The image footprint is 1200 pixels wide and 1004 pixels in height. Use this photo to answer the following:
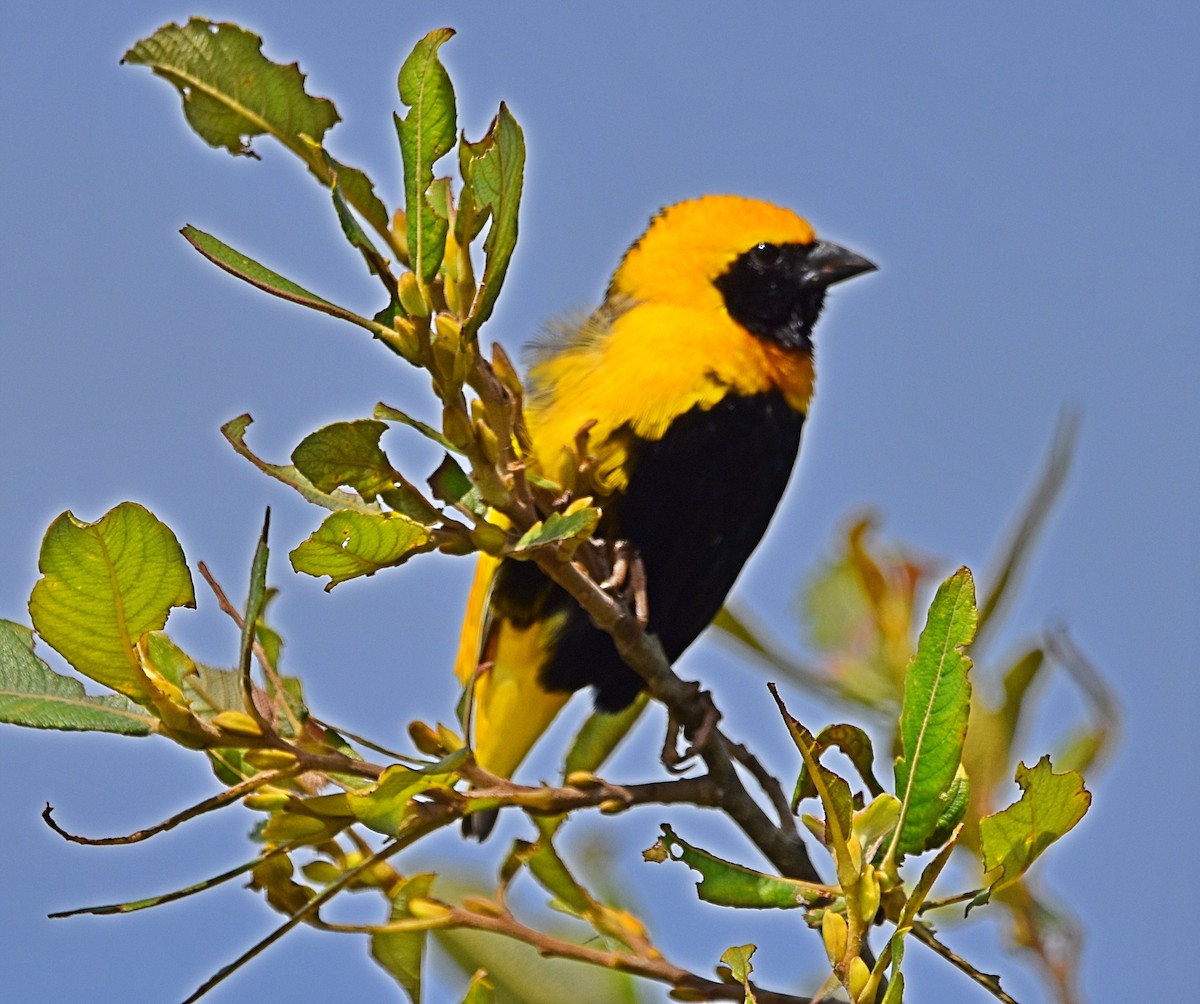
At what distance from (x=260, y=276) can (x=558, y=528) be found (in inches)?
15.9

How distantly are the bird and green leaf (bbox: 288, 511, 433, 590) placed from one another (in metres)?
1.11

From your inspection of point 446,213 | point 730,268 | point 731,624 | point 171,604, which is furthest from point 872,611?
point 730,268

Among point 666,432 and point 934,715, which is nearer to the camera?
point 934,715

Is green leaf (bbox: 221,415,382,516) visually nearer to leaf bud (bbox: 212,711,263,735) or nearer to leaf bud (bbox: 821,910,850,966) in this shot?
leaf bud (bbox: 212,711,263,735)

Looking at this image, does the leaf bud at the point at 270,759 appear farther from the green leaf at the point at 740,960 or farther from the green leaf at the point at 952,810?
the green leaf at the point at 952,810

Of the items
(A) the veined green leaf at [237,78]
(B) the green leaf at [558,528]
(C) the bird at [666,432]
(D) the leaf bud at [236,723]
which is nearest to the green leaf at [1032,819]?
(B) the green leaf at [558,528]

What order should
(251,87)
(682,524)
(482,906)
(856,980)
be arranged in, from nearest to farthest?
(856,980) < (251,87) < (482,906) < (682,524)

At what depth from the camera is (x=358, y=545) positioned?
1.62 meters

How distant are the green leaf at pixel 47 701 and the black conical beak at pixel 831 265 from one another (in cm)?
239

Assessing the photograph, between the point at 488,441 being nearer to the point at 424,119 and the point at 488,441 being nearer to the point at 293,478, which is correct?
the point at 293,478

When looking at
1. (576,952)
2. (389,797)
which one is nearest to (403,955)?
(576,952)

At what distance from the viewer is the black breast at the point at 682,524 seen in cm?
302

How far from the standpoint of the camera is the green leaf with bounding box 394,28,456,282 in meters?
1.65

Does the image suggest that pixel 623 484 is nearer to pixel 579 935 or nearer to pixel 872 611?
pixel 872 611
